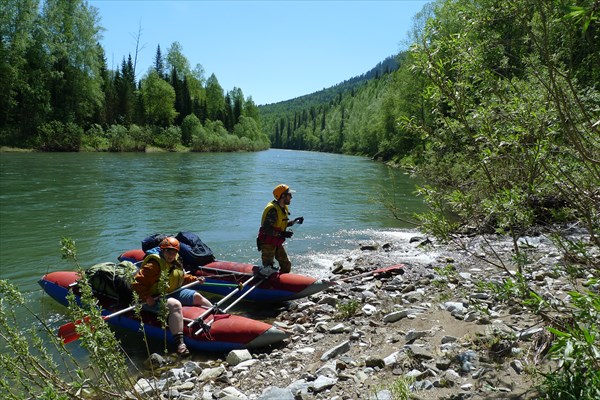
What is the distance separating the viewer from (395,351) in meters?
4.81

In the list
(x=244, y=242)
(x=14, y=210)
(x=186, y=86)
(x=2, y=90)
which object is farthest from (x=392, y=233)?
(x=186, y=86)

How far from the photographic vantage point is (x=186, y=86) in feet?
249

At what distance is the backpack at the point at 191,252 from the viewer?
9.41 meters

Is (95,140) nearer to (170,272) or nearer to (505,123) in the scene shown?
(170,272)

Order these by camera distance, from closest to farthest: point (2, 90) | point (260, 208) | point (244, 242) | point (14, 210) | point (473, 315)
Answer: point (473, 315)
point (244, 242)
point (14, 210)
point (260, 208)
point (2, 90)

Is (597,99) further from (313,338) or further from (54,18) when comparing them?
(54,18)

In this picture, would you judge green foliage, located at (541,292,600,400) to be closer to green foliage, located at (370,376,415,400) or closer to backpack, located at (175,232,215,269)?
green foliage, located at (370,376,415,400)

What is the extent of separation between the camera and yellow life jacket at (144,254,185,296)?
676cm

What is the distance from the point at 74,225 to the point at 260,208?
7384 millimetres

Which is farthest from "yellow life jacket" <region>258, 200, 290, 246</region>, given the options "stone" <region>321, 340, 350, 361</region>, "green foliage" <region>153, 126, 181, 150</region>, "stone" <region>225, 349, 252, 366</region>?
"green foliage" <region>153, 126, 181, 150</region>

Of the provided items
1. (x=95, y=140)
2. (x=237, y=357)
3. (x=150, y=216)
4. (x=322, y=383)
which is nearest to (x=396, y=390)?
(x=322, y=383)

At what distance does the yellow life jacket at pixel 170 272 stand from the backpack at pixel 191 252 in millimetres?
1964

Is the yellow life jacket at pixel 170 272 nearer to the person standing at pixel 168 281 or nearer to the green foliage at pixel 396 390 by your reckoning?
the person standing at pixel 168 281

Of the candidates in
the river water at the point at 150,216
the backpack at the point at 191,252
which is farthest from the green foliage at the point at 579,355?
the backpack at the point at 191,252
